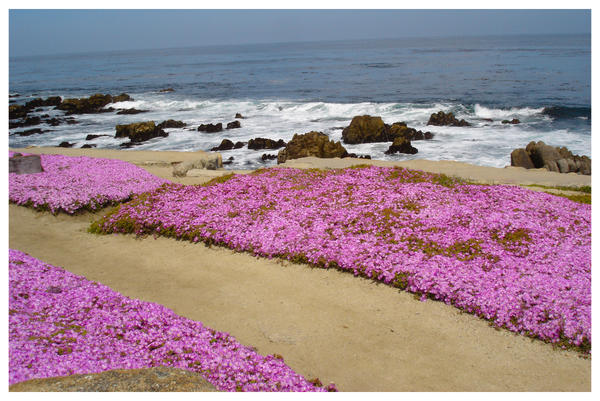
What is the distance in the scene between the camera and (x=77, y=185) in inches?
656

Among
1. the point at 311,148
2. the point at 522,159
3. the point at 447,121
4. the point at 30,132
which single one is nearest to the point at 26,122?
the point at 30,132

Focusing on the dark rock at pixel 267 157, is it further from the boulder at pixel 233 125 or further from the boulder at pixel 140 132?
the boulder at pixel 140 132

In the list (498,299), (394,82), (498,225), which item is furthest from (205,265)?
(394,82)

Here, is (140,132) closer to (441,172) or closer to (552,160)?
(441,172)

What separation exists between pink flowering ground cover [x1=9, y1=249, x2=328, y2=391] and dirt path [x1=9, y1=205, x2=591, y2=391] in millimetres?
846

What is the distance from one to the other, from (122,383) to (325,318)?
436 centimetres

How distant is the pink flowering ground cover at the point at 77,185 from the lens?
15141 mm

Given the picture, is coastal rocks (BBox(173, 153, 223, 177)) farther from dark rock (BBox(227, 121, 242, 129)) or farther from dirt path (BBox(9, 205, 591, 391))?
dark rock (BBox(227, 121, 242, 129))

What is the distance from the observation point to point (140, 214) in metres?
13.8

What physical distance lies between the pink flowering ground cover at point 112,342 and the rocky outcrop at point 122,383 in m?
0.37

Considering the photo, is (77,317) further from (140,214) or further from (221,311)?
(140,214)

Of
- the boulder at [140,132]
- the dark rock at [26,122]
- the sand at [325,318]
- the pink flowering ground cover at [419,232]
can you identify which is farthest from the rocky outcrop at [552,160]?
the dark rock at [26,122]

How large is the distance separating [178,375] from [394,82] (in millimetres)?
72399

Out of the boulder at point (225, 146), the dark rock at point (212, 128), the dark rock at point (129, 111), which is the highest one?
the dark rock at point (129, 111)
